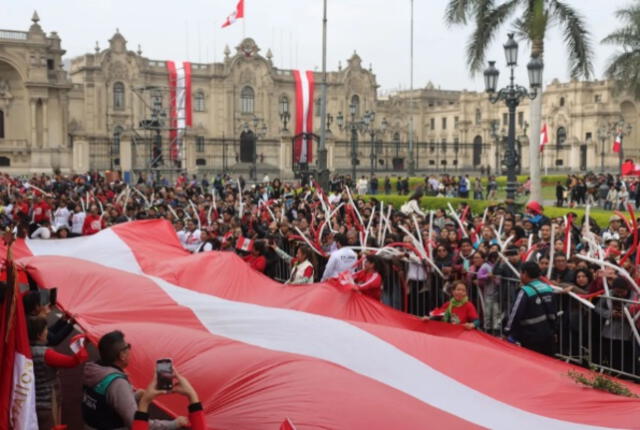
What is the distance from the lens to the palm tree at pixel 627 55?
38094mm

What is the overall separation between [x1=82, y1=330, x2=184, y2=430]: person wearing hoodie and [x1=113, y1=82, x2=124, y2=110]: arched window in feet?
197

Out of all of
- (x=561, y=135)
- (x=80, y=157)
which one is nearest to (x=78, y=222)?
(x=80, y=157)

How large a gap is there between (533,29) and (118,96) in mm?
45049

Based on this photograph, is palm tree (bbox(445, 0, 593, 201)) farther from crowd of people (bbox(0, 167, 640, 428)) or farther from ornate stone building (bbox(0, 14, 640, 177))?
ornate stone building (bbox(0, 14, 640, 177))

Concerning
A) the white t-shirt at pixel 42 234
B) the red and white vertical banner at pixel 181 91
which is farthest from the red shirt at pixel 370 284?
the red and white vertical banner at pixel 181 91

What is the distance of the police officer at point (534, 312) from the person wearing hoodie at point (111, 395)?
403 centimetres

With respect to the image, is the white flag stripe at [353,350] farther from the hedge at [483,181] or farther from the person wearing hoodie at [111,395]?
the hedge at [483,181]

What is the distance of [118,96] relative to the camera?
62.3 metres

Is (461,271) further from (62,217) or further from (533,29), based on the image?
(533,29)

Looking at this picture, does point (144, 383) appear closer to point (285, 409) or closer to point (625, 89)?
point (285, 409)

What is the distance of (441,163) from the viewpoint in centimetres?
7588

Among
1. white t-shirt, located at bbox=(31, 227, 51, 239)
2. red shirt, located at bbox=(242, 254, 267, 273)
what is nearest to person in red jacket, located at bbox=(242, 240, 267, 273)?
red shirt, located at bbox=(242, 254, 267, 273)

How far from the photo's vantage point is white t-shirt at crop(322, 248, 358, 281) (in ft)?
33.9

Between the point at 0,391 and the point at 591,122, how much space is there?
7480 centimetres
